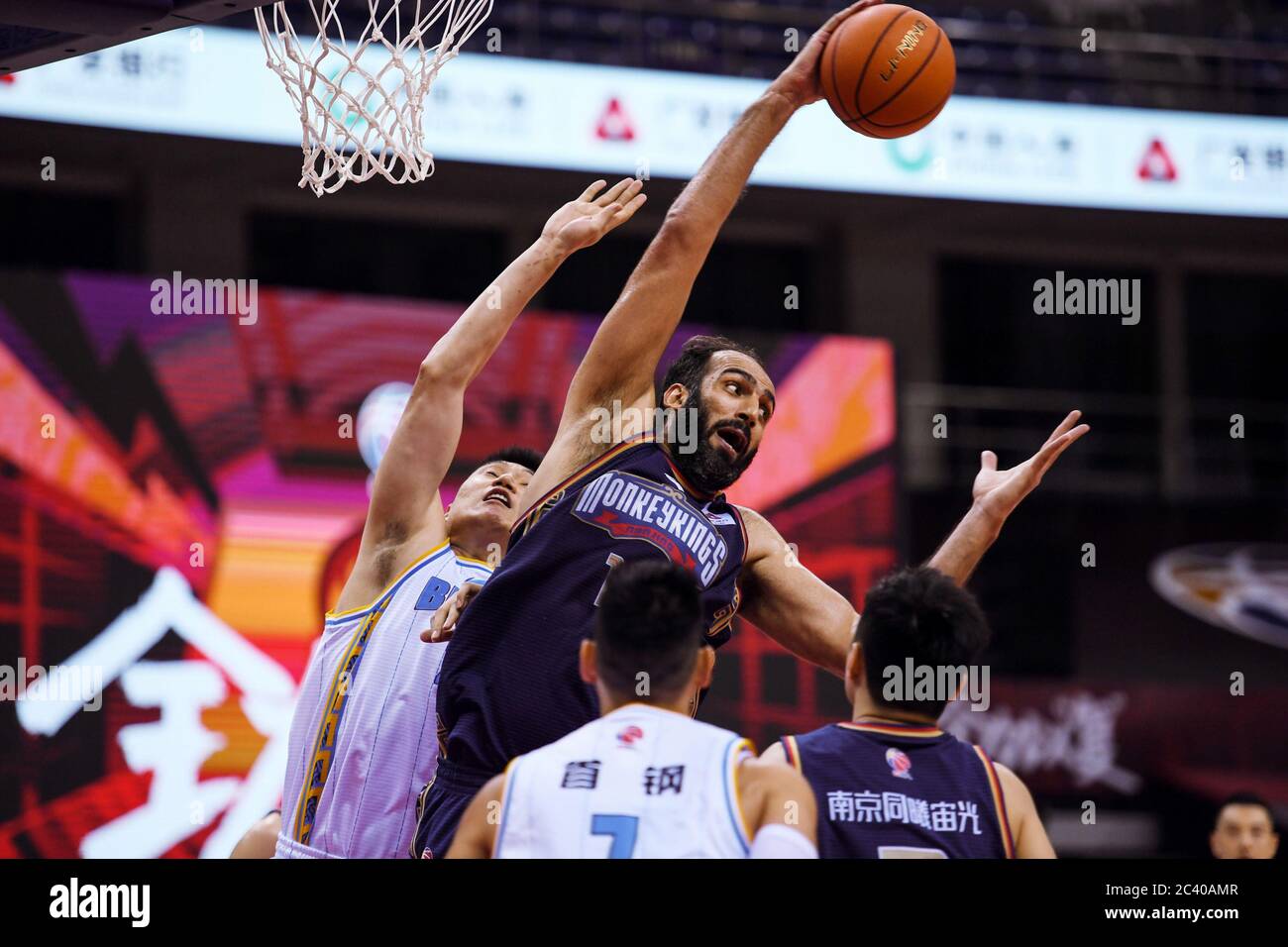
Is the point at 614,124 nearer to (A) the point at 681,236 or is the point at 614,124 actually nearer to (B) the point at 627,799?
(A) the point at 681,236

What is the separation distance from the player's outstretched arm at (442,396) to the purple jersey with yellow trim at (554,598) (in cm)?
Result: 61

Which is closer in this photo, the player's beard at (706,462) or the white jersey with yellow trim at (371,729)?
the player's beard at (706,462)

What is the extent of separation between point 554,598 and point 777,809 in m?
1.16

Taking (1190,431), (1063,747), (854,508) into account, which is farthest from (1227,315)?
(854,508)

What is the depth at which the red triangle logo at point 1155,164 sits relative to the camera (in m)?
12.2

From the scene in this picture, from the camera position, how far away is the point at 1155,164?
482 inches

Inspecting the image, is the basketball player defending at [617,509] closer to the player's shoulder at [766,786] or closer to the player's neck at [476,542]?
the player's neck at [476,542]

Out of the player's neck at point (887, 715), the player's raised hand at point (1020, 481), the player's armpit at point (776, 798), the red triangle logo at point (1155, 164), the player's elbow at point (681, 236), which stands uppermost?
the red triangle logo at point (1155, 164)

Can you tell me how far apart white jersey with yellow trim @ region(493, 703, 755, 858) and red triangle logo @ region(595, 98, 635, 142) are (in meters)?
8.47

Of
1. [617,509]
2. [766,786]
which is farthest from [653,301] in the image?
[766,786]
